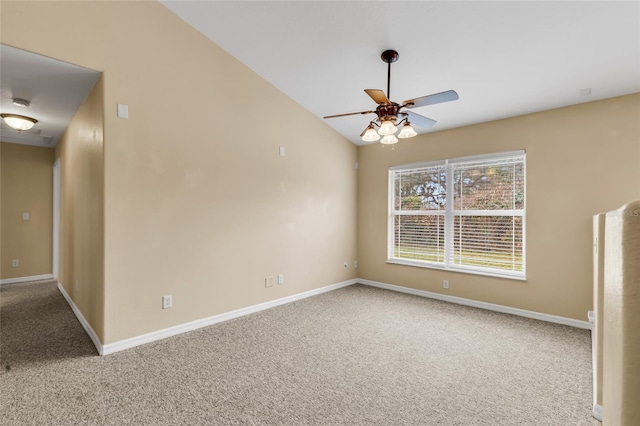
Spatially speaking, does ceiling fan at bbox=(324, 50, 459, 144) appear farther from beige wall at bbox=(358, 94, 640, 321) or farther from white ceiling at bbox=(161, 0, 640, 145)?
beige wall at bbox=(358, 94, 640, 321)

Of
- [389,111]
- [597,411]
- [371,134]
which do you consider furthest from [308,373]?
[389,111]

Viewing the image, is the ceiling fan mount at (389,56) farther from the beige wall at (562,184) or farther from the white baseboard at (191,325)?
the white baseboard at (191,325)

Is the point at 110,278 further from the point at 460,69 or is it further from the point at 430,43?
the point at 460,69

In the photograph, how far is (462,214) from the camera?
14.6 ft

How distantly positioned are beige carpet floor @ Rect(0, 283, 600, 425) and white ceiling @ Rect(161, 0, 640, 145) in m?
2.64

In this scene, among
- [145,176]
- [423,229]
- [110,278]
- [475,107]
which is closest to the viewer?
[110,278]

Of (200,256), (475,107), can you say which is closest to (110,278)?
(200,256)

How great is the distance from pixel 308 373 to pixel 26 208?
6.00 meters

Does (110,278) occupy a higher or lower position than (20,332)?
higher

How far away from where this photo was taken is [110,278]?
2.87 m

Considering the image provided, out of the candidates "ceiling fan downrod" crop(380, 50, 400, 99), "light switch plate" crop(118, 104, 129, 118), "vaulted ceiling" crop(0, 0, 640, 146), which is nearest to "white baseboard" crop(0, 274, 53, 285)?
"vaulted ceiling" crop(0, 0, 640, 146)

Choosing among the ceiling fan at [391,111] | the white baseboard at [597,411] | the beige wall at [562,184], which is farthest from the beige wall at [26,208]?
the white baseboard at [597,411]

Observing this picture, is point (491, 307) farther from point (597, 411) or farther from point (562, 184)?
point (597, 411)

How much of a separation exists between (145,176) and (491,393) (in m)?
3.50
